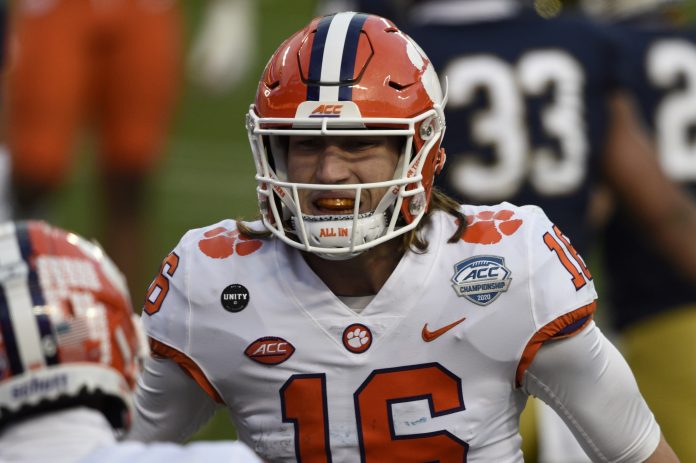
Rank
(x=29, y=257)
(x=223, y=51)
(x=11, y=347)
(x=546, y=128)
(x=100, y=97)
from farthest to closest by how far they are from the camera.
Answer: (x=223, y=51) < (x=100, y=97) < (x=546, y=128) < (x=29, y=257) < (x=11, y=347)

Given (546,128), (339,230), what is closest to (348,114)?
(339,230)

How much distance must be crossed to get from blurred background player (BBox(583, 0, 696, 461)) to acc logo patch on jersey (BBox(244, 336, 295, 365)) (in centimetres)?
231

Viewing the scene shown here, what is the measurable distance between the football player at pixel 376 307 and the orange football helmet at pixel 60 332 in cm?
49

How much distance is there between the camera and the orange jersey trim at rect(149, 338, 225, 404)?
9.73 feet

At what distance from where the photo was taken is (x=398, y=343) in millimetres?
2912

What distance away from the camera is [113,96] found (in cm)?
714

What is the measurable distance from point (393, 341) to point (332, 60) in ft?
1.86

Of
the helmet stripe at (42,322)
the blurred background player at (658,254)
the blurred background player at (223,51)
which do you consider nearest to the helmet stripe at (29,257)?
the helmet stripe at (42,322)

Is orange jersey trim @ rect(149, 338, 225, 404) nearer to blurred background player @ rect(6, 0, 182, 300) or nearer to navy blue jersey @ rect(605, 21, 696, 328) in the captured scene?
navy blue jersey @ rect(605, 21, 696, 328)

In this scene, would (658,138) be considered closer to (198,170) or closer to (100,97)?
(100,97)

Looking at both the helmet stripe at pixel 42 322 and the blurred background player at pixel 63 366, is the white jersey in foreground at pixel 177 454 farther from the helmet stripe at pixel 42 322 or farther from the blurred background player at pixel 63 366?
the helmet stripe at pixel 42 322

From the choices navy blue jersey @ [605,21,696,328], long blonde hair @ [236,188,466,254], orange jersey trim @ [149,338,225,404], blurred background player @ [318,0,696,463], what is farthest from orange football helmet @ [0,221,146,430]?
navy blue jersey @ [605,21,696,328]

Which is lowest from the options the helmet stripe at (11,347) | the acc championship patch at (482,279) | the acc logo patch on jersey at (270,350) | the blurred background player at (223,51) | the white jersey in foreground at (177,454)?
the blurred background player at (223,51)

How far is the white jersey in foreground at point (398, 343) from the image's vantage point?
114 inches
